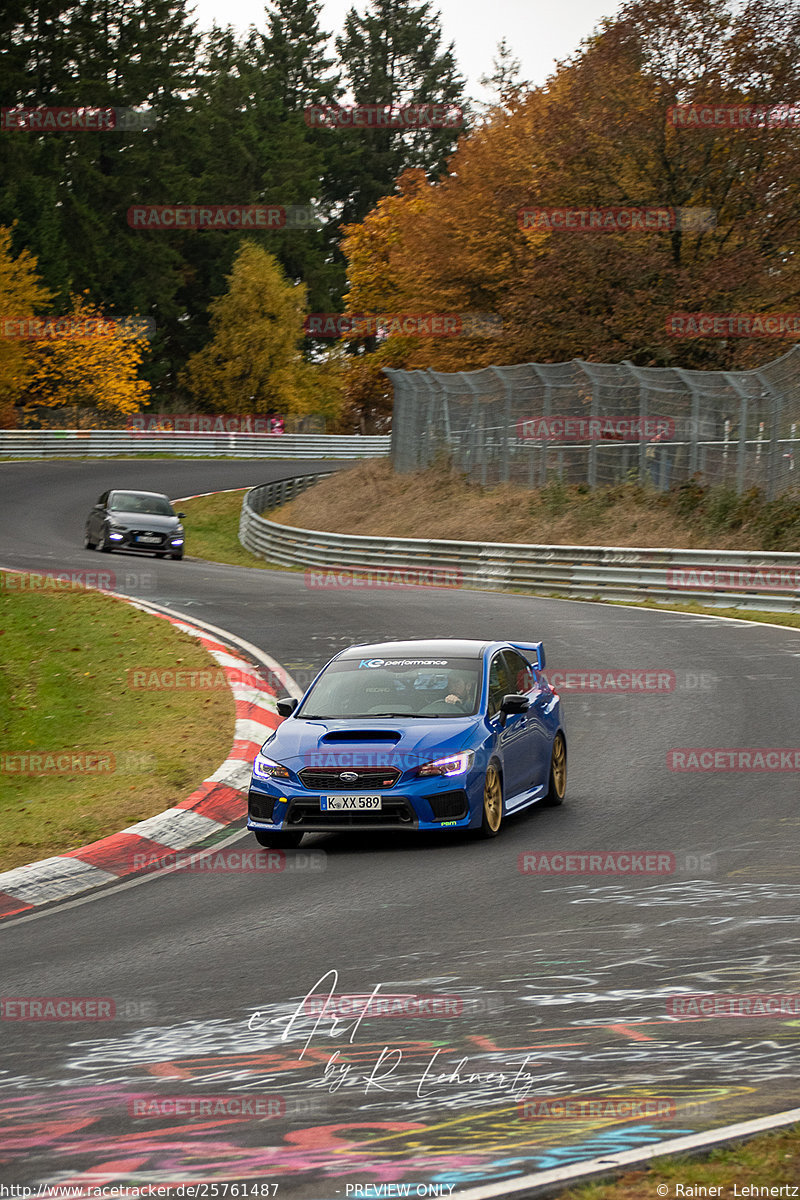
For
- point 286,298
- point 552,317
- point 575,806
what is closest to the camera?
point 575,806

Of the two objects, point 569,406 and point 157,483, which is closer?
point 569,406

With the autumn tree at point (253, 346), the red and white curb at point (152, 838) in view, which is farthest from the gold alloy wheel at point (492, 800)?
the autumn tree at point (253, 346)

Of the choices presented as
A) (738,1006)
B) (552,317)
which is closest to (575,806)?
(738,1006)

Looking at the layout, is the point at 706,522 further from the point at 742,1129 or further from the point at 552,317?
the point at 742,1129

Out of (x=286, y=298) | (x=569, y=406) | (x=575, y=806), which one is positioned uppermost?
(x=286, y=298)

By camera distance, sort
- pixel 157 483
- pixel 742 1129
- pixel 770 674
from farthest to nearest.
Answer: pixel 157 483 → pixel 770 674 → pixel 742 1129

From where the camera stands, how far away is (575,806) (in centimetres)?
1208

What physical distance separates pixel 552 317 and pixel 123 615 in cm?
2174
